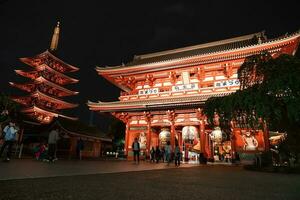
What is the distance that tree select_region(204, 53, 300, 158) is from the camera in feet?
18.1

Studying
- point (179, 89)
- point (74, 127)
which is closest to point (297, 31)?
point (179, 89)

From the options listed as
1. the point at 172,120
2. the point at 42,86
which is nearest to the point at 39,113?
the point at 42,86

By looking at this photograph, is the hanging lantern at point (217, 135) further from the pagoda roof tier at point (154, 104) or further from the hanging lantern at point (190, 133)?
the pagoda roof tier at point (154, 104)

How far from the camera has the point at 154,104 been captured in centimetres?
1720

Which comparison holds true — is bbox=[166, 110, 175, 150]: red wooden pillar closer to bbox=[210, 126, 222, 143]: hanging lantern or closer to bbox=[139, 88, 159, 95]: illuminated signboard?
bbox=[139, 88, 159, 95]: illuminated signboard

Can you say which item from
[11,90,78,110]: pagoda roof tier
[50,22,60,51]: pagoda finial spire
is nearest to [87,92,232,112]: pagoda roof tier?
[11,90,78,110]: pagoda roof tier

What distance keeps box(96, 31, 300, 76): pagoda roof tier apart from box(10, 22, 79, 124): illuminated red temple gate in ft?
51.0

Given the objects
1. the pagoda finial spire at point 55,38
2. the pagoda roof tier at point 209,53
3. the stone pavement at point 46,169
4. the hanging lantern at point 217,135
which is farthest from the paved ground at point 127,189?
the pagoda finial spire at point 55,38

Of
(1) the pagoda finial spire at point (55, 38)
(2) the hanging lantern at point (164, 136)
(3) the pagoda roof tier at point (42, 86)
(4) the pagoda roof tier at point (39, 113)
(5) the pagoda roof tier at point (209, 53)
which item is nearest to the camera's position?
(5) the pagoda roof tier at point (209, 53)

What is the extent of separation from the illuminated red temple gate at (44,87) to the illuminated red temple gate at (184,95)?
51.5 ft

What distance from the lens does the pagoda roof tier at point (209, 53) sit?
50.8 feet

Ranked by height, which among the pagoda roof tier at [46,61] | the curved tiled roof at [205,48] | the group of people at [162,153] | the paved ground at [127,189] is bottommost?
the paved ground at [127,189]

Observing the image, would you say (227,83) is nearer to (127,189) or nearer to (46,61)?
(127,189)

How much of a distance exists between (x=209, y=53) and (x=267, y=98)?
12235mm
